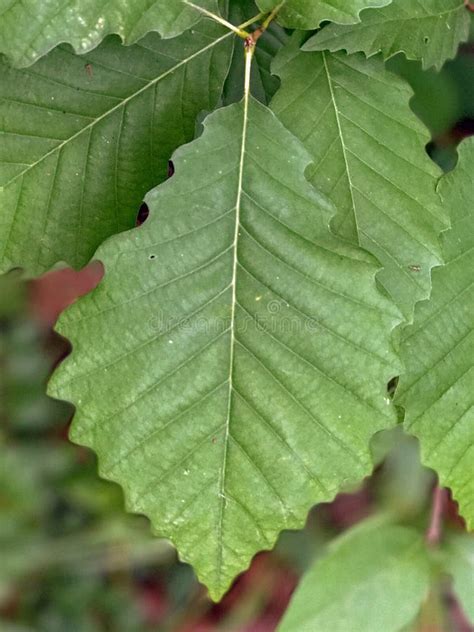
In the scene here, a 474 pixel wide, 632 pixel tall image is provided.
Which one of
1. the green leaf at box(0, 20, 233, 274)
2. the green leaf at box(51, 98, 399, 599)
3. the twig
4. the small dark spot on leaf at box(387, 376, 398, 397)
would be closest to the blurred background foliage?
the twig

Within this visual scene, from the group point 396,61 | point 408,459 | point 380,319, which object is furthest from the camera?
point 408,459

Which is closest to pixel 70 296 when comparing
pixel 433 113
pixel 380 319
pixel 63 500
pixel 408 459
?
pixel 63 500

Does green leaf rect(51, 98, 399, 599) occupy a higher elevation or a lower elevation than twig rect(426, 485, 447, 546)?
higher

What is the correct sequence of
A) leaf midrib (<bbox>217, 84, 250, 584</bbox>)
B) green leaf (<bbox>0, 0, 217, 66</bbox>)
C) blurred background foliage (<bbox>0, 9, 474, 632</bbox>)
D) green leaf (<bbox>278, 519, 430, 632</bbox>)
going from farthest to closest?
blurred background foliage (<bbox>0, 9, 474, 632</bbox>) → green leaf (<bbox>278, 519, 430, 632</bbox>) → leaf midrib (<bbox>217, 84, 250, 584</bbox>) → green leaf (<bbox>0, 0, 217, 66</bbox>)

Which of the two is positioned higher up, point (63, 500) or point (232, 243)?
point (232, 243)

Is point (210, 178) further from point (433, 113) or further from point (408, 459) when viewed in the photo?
point (408, 459)

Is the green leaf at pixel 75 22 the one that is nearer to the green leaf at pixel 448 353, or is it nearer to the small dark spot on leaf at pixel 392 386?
the green leaf at pixel 448 353

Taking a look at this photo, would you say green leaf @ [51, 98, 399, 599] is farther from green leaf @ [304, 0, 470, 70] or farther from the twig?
the twig
